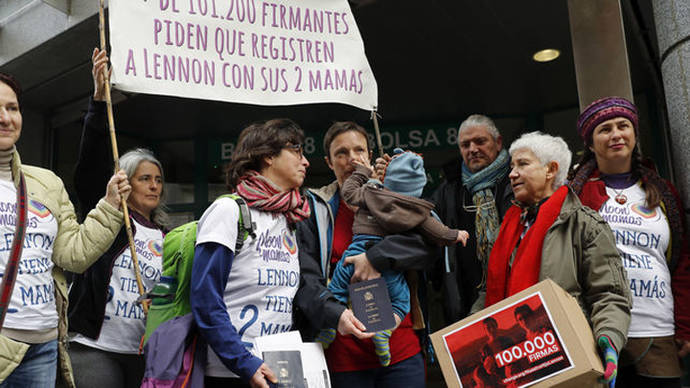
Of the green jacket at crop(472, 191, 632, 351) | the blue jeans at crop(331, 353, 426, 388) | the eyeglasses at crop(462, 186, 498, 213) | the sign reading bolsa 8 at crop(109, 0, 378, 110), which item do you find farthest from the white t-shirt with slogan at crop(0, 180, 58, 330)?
the eyeglasses at crop(462, 186, 498, 213)

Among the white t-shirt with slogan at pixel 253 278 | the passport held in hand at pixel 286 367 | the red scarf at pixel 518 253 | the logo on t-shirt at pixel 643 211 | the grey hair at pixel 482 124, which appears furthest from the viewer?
the grey hair at pixel 482 124

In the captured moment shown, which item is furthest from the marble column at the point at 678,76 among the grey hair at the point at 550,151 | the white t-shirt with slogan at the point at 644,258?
the grey hair at the point at 550,151

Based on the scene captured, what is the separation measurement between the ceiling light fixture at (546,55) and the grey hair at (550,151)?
5.10m

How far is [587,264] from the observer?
265cm

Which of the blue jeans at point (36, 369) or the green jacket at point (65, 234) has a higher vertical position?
the green jacket at point (65, 234)

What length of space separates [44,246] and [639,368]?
9.35ft

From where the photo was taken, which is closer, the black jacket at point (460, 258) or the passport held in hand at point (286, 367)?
the passport held in hand at point (286, 367)

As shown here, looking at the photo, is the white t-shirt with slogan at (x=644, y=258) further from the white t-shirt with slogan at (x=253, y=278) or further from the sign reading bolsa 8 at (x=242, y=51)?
the white t-shirt with slogan at (x=253, y=278)

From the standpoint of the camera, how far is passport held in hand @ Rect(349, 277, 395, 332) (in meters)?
2.65

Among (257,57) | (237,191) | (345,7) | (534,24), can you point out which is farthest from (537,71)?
(237,191)

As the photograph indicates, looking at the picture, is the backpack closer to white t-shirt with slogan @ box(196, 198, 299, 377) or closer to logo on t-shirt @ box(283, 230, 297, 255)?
white t-shirt with slogan @ box(196, 198, 299, 377)

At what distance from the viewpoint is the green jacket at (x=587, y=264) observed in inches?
99.9

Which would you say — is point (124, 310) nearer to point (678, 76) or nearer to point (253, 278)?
point (253, 278)

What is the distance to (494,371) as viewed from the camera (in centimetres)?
236
